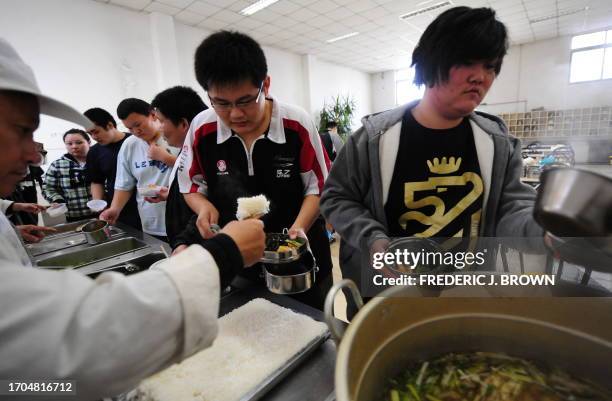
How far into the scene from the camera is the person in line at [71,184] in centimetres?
313

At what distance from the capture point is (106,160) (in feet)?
8.41

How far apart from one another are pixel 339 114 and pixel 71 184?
7.74m

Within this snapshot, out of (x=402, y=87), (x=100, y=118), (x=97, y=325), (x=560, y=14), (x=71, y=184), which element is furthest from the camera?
(x=402, y=87)

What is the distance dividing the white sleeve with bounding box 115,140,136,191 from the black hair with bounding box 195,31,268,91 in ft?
4.25

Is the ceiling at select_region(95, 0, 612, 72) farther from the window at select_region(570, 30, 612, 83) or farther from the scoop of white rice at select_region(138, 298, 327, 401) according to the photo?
the scoop of white rice at select_region(138, 298, 327, 401)

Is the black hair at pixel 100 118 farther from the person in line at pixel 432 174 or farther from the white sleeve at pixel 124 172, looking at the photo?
the person in line at pixel 432 174

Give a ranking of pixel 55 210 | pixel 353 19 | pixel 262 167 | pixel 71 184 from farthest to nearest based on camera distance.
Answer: pixel 353 19 < pixel 71 184 < pixel 55 210 < pixel 262 167

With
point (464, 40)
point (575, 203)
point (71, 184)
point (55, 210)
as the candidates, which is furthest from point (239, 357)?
point (71, 184)

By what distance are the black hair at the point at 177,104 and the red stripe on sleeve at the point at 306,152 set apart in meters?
0.70

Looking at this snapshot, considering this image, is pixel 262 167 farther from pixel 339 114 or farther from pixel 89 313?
pixel 339 114

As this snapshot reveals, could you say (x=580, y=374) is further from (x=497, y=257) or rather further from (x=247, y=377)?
(x=247, y=377)

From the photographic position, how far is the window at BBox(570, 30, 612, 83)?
7.68m

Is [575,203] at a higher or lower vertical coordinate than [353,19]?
lower

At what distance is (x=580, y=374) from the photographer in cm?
79
